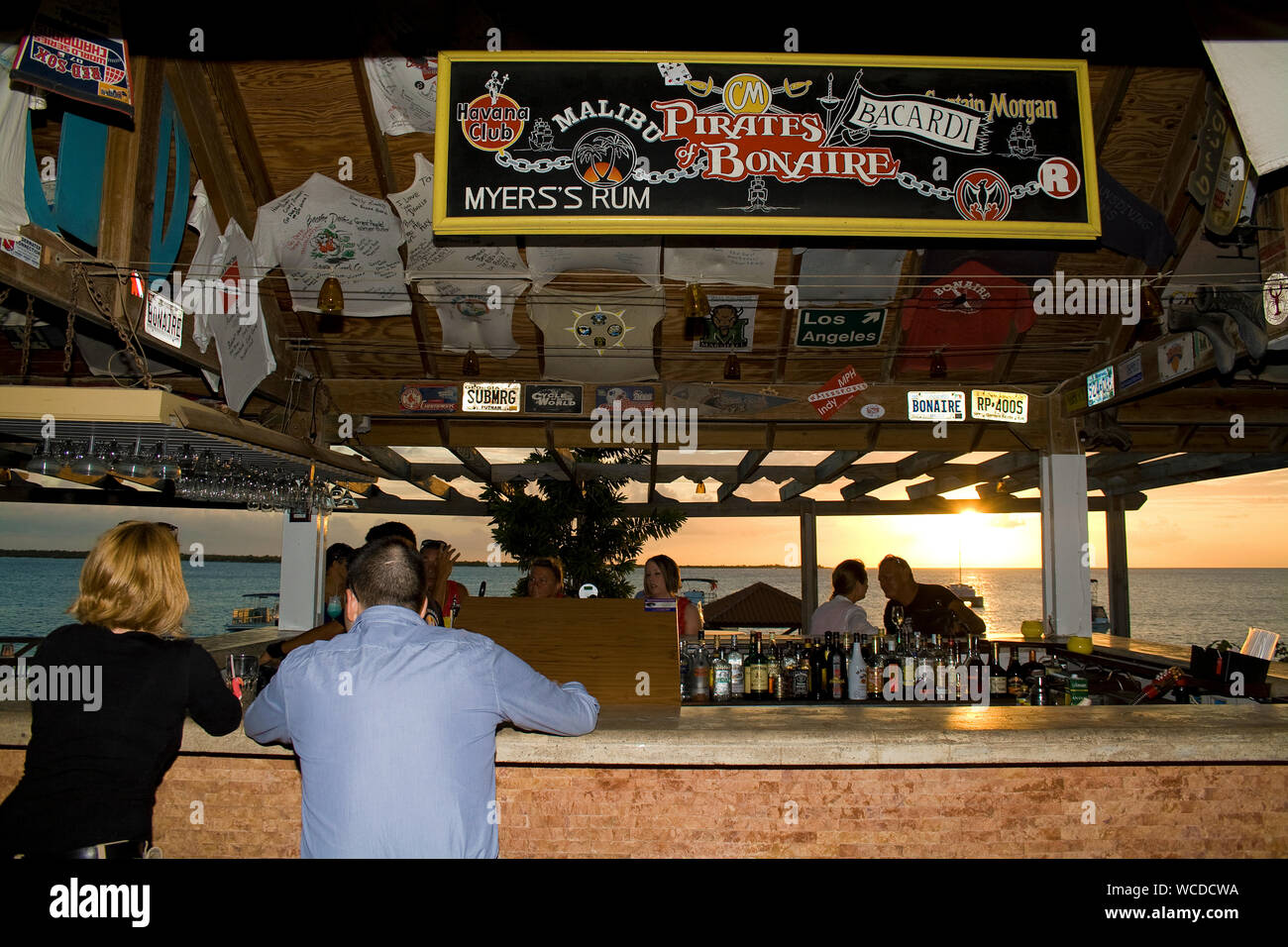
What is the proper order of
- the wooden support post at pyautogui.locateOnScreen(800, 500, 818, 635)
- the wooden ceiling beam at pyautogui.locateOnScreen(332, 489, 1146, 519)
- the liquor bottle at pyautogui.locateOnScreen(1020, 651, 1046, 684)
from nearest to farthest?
the liquor bottle at pyautogui.locateOnScreen(1020, 651, 1046, 684)
the wooden support post at pyautogui.locateOnScreen(800, 500, 818, 635)
the wooden ceiling beam at pyautogui.locateOnScreen(332, 489, 1146, 519)

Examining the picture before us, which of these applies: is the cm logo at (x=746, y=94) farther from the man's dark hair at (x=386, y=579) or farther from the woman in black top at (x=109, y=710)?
the woman in black top at (x=109, y=710)

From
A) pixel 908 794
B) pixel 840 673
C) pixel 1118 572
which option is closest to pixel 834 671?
pixel 840 673

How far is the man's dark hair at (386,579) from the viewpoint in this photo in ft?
7.15

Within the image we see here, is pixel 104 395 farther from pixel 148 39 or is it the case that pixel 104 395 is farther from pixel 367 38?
pixel 367 38

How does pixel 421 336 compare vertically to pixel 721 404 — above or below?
above

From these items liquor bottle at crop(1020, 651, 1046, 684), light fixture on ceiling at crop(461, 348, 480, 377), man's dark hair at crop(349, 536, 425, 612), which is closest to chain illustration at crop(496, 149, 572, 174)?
man's dark hair at crop(349, 536, 425, 612)

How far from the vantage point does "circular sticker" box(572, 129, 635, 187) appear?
123 inches

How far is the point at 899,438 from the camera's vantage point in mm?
9023

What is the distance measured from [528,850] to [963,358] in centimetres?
A: 638

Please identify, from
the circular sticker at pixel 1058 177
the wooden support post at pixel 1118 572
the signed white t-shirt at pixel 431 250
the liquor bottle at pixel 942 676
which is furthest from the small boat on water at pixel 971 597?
the signed white t-shirt at pixel 431 250

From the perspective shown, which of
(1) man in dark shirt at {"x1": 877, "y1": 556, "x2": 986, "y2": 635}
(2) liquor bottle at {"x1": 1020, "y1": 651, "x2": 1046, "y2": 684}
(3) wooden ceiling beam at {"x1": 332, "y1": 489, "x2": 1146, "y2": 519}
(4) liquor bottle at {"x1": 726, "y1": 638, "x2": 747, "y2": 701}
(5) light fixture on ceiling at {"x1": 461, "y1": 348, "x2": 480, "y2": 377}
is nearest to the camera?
(4) liquor bottle at {"x1": 726, "y1": 638, "x2": 747, "y2": 701}

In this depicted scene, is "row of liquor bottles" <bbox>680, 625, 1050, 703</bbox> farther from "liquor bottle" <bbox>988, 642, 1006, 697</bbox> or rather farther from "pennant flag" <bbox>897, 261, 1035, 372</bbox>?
"pennant flag" <bbox>897, 261, 1035, 372</bbox>

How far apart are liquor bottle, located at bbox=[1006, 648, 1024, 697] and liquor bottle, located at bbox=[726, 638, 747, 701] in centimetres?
187
